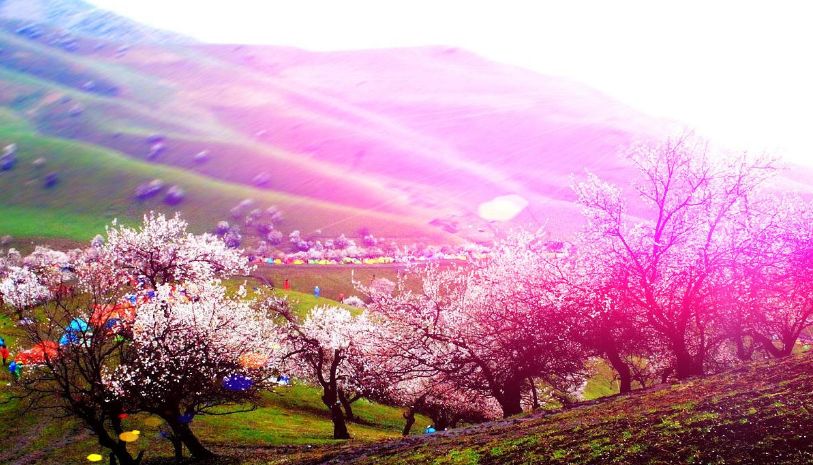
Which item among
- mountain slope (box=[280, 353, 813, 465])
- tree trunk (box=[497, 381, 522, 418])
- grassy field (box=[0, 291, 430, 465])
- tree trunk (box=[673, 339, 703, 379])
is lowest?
grassy field (box=[0, 291, 430, 465])

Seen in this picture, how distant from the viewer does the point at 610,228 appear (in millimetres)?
22500

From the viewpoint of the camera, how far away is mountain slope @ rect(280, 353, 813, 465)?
32.8 ft

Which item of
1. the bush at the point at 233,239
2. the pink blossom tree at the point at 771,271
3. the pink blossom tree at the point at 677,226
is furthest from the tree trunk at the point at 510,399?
the bush at the point at 233,239

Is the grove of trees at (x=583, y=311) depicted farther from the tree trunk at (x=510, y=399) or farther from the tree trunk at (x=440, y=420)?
the tree trunk at (x=440, y=420)

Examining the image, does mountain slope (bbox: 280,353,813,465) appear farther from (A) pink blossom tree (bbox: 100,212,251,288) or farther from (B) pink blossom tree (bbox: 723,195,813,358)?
(A) pink blossom tree (bbox: 100,212,251,288)

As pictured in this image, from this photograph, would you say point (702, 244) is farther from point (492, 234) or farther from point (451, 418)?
point (492, 234)

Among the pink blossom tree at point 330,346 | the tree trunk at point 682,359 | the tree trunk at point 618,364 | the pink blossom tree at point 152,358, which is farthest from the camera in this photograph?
the pink blossom tree at point 330,346

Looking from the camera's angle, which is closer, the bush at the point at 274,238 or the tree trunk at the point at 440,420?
the tree trunk at the point at 440,420

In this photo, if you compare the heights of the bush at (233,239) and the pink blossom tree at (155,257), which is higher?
the pink blossom tree at (155,257)

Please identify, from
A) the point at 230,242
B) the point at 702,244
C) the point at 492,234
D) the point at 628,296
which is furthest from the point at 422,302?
the point at 492,234

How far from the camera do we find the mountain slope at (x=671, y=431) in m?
10.0

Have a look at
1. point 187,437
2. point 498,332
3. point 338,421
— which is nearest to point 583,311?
point 498,332

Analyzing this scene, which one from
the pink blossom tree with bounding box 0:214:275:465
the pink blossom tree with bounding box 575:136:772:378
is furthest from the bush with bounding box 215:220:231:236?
the pink blossom tree with bounding box 575:136:772:378

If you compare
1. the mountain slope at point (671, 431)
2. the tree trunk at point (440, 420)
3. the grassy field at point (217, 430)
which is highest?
the mountain slope at point (671, 431)
